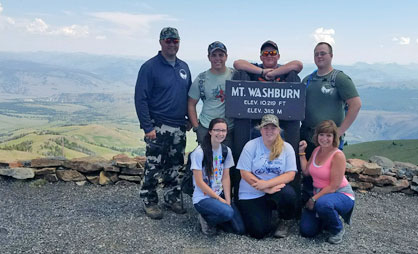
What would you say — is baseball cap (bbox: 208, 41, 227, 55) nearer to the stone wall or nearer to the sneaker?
the sneaker

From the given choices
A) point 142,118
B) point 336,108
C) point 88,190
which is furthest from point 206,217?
point 88,190

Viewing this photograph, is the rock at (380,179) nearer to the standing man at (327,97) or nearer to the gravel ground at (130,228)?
the gravel ground at (130,228)

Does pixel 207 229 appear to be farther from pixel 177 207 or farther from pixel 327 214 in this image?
pixel 327 214

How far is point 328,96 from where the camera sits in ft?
19.7

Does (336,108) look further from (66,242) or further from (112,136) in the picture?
(112,136)

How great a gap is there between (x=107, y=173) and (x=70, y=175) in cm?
97

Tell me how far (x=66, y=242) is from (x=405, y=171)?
856cm

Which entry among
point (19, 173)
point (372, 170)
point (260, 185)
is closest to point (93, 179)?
point (19, 173)

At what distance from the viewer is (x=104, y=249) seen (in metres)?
5.32

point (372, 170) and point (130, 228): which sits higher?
point (372, 170)

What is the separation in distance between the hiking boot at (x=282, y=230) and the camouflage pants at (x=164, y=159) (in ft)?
7.18

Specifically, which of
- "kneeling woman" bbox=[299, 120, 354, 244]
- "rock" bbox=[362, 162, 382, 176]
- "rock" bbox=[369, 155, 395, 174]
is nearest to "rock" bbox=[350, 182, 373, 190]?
"rock" bbox=[362, 162, 382, 176]

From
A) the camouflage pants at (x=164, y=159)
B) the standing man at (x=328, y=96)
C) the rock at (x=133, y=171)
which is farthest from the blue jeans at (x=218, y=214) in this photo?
the rock at (x=133, y=171)

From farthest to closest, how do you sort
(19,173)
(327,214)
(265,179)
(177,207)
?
(19,173)
(177,207)
(265,179)
(327,214)
